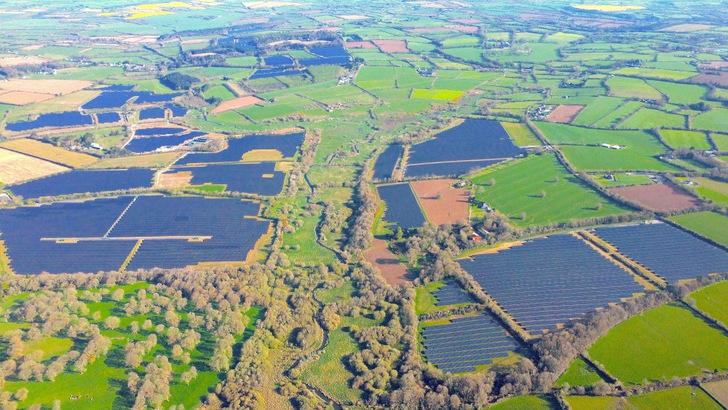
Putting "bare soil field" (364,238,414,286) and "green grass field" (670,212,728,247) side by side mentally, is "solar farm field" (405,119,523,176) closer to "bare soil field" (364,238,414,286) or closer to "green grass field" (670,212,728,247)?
"bare soil field" (364,238,414,286)

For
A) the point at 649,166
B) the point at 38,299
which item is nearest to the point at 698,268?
the point at 649,166

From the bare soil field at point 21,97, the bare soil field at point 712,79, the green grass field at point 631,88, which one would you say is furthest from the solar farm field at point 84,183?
the bare soil field at point 712,79

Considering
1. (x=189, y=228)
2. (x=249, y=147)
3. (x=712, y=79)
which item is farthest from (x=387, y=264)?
(x=712, y=79)

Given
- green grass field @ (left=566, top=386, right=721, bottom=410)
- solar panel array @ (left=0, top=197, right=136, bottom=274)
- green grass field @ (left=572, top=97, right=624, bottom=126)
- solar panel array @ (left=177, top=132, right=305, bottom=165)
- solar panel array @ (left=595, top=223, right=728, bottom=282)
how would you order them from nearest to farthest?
green grass field @ (left=566, top=386, right=721, bottom=410), solar panel array @ (left=595, top=223, right=728, bottom=282), solar panel array @ (left=0, top=197, right=136, bottom=274), solar panel array @ (left=177, top=132, right=305, bottom=165), green grass field @ (left=572, top=97, right=624, bottom=126)

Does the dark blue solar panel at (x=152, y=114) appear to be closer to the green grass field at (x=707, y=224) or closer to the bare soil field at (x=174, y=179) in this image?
the bare soil field at (x=174, y=179)

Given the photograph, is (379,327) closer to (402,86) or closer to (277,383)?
(277,383)

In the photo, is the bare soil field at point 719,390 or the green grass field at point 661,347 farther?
the green grass field at point 661,347

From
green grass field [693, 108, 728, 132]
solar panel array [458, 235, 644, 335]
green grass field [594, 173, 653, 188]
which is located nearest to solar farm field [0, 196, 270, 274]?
solar panel array [458, 235, 644, 335]
